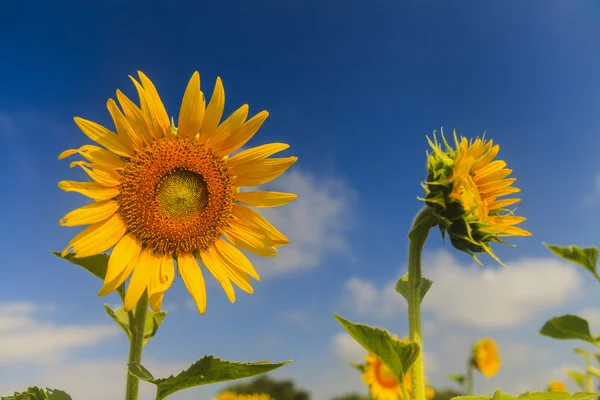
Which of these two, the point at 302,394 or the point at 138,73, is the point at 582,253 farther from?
the point at 302,394

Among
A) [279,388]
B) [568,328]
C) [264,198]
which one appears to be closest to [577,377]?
[568,328]

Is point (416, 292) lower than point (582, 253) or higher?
lower

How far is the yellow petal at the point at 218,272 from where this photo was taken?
3840mm

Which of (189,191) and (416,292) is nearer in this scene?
(416,292)

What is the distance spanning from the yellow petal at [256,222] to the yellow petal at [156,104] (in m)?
0.78

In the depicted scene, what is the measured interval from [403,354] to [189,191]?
85.0 inches

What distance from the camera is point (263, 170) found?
13.4 feet

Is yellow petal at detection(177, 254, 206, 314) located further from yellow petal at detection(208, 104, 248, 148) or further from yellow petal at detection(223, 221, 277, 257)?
yellow petal at detection(208, 104, 248, 148)

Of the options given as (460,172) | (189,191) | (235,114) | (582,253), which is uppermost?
(235,114)

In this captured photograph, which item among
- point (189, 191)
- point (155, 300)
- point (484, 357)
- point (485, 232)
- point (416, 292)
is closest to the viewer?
point (416, 292)

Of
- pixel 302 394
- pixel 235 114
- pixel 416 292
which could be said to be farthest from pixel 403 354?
pixel 302 394

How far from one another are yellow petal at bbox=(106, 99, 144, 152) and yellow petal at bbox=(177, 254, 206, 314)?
83 centimetres

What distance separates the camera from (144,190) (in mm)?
3932

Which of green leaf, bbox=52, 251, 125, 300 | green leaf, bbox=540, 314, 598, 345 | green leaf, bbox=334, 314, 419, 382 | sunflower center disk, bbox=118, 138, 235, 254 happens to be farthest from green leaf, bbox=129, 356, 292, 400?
green leaf, bbox=540, 314, 598, 345
